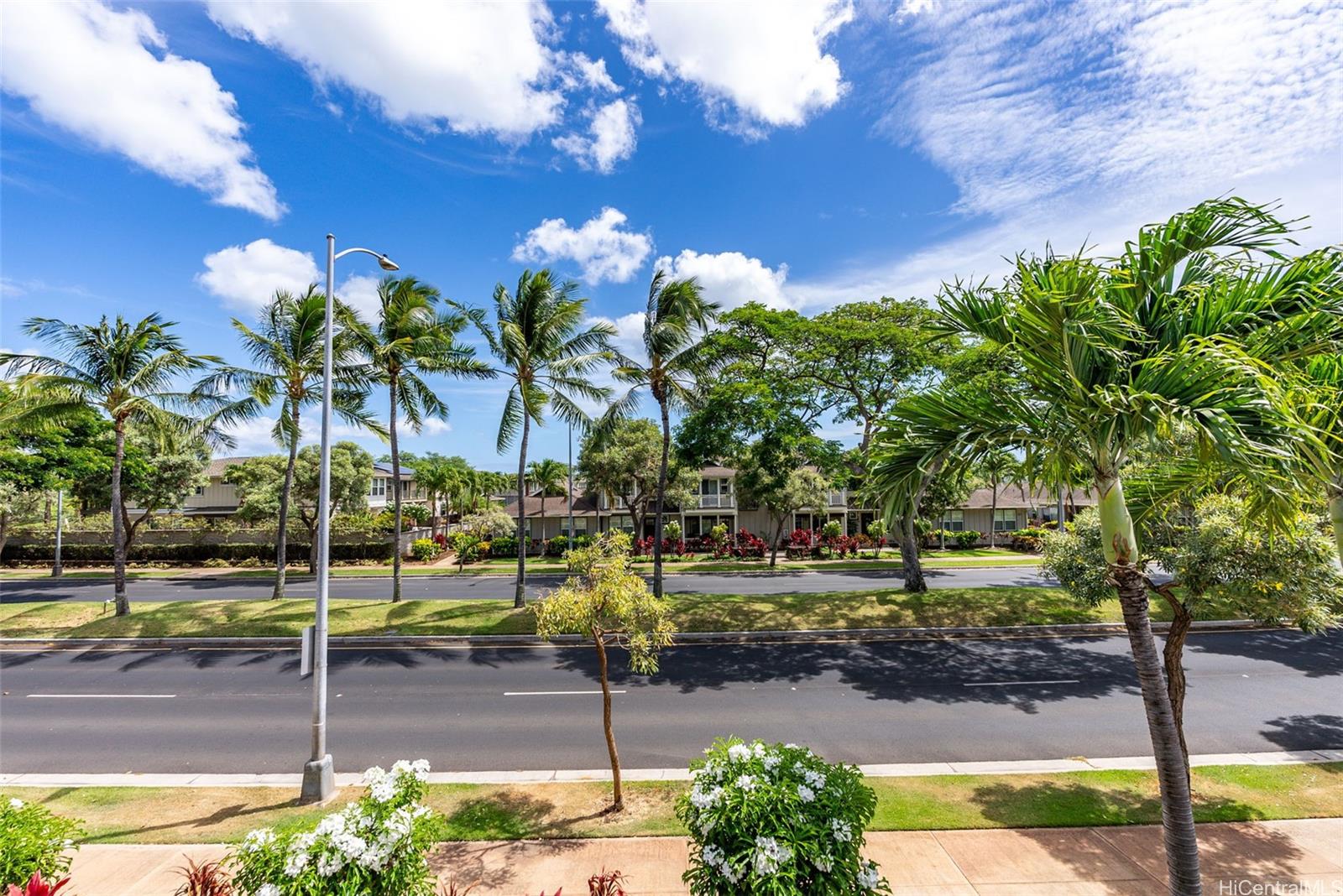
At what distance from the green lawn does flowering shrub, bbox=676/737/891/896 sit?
13.2 m

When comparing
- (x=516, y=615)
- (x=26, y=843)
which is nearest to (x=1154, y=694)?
(x=26, y=843)

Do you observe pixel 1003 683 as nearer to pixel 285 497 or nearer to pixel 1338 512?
pixel 1338 512

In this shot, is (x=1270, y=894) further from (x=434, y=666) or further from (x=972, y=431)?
(x=434, y=666)

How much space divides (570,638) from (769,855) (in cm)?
1438

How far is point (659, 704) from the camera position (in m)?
12.9

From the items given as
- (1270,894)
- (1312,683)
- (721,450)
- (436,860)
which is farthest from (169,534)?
(1312,683)

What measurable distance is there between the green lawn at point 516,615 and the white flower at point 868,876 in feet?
44.6

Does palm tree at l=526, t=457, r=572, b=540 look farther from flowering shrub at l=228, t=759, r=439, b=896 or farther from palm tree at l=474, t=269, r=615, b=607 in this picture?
flowering shrub at l=228, t=759, r=439, b=896

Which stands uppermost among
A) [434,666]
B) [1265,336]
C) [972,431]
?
[1265,336]

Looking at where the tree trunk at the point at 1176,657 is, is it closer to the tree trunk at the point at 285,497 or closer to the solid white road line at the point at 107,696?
the solid white road line at the point at 107,696

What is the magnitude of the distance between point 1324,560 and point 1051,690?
20.7 feet

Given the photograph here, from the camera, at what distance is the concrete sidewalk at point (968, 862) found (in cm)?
646

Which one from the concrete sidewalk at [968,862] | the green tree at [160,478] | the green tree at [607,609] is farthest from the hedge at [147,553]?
the green tree at [607,609]

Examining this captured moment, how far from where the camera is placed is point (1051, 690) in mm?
13375
